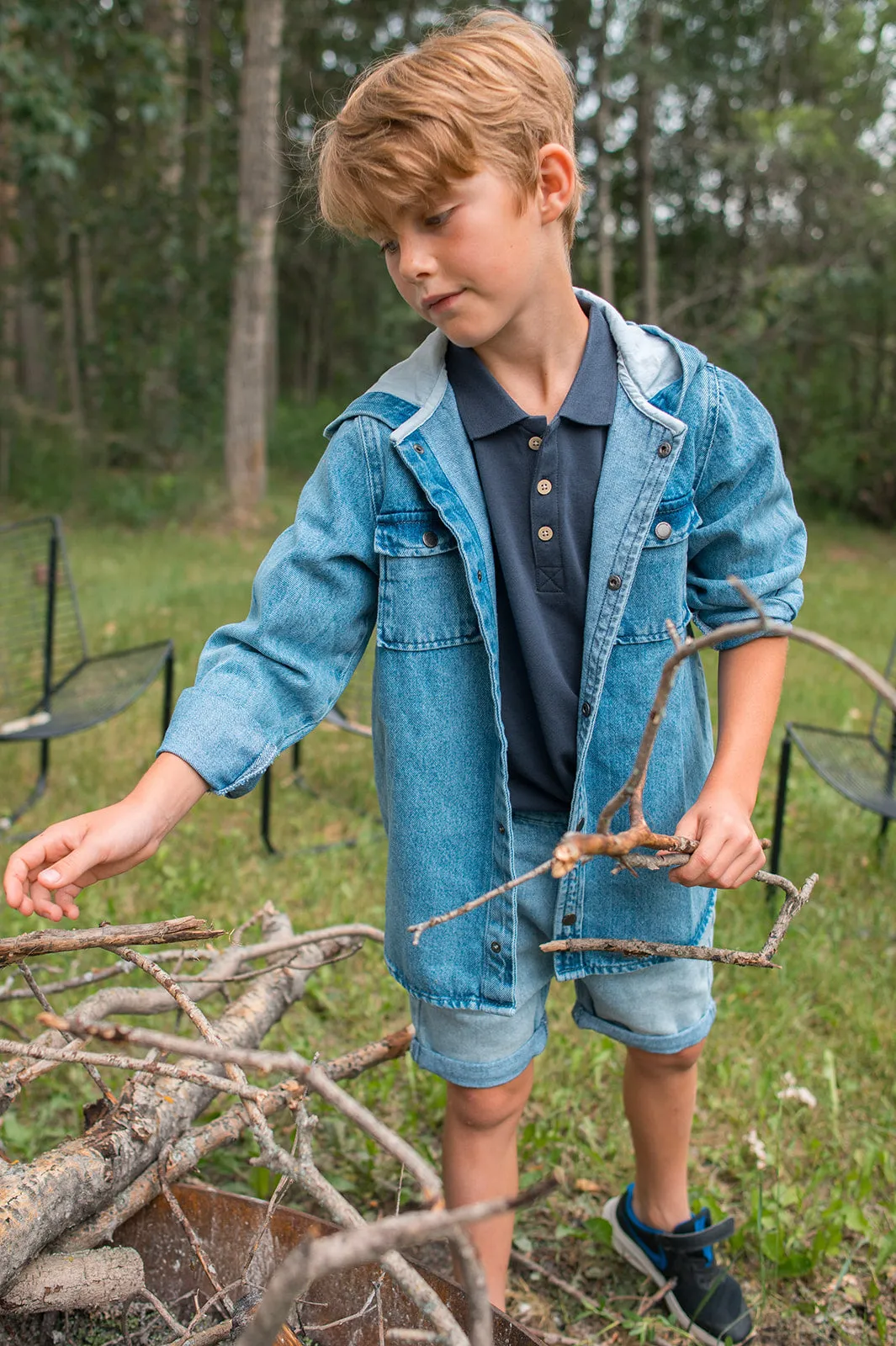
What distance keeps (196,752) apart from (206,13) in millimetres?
14261

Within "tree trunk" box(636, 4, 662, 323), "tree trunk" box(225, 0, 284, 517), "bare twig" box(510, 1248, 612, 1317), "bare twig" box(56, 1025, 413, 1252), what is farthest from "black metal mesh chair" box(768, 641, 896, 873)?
"tree trunk" box(636, 4, 662, 323)

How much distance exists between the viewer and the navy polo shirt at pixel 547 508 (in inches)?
60.4

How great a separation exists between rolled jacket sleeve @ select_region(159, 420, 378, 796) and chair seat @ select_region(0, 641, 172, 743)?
1.91 meters

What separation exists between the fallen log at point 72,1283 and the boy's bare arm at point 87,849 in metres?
0.43

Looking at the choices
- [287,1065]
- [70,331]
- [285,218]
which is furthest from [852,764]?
[70,331]

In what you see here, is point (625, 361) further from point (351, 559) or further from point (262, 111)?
point (262, 111)

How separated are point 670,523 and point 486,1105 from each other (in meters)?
0.89

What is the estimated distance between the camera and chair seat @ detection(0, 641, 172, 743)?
3350 mm

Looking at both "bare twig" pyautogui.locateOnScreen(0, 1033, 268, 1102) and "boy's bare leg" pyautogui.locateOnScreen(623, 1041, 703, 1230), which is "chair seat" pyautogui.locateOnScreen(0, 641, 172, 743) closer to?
"boy's bare leg" pyautogui.locateOnScreen(623, 1041, 703, 1230)

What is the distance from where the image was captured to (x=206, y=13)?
43.1ft

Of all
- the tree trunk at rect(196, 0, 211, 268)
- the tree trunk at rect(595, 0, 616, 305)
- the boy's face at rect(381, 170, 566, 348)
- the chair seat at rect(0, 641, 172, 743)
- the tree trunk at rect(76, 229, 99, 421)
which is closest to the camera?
the boy's face at rect(381, 170, 566, 348)

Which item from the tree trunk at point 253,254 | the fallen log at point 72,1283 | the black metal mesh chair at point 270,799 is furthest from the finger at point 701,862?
the tree trunk at point 253,254

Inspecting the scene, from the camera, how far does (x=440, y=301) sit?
1421mm

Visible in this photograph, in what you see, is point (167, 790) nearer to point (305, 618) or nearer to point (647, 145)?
point (305, 618)
